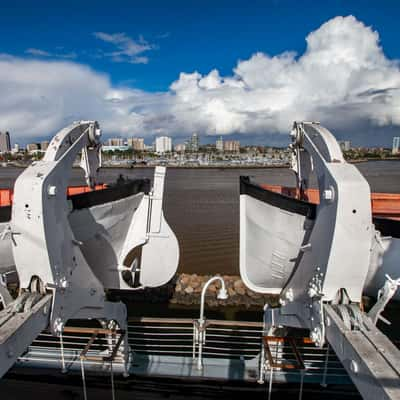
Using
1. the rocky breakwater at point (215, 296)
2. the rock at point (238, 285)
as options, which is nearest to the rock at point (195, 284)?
the rocky breakwater at point (215, 296)

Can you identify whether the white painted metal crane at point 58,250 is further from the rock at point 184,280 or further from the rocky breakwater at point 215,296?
the rock at point 184,280

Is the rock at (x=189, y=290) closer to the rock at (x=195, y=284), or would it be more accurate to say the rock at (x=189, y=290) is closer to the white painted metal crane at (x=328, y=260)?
the rock at (x=195, y=284)

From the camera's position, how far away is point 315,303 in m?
2.37

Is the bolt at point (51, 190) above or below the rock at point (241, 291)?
above

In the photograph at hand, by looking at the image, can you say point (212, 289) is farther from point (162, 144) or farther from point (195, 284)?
point (162, 144)

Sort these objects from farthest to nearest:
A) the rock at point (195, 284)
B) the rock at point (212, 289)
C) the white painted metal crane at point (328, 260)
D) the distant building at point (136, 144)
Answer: the distant building at point (136, 144) < the rock at point (195, 284) < the rock at point (212, 289) < the white painted metal crane at point (328, 260)

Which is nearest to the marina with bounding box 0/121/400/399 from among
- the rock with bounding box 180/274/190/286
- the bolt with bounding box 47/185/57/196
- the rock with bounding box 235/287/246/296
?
the bolt with bounding box 47/185/57/196

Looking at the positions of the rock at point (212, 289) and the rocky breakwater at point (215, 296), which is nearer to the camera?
the rocky breakwater at point (215, 296)

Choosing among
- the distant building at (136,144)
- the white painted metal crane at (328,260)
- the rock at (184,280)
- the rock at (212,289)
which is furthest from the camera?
the distant building at (136,144)

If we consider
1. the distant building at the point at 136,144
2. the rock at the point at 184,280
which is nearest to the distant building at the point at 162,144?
the distant building at the point at 136,144

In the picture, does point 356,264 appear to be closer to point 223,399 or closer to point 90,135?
point 223,399

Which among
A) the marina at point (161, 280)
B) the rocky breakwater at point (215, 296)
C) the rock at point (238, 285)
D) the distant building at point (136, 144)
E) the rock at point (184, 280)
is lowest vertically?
the rocky breakwater at point (215, 296)

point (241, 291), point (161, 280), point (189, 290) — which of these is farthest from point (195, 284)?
point (161, 280)

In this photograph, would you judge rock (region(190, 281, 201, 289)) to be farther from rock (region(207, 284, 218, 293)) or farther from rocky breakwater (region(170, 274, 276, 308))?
rock (region(207, 284, 218, 293))
